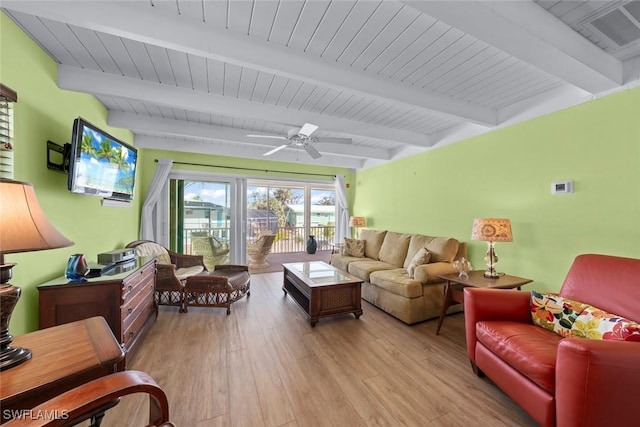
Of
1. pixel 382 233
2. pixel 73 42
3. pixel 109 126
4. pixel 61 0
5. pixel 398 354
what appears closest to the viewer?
pixel 61 0

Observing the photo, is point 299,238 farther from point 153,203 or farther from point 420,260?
point 420,260

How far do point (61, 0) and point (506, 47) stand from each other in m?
2.68

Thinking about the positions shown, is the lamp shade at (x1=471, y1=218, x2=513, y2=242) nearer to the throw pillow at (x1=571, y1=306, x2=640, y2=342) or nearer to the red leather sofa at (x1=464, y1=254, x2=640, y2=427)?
the red leather sofa at (x1=464, y1=254, x2=640, y2=427)

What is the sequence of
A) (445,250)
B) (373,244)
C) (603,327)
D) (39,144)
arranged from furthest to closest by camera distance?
(373,244), (445,250), (39,144), (603,327)

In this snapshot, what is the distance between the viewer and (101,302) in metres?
1.89

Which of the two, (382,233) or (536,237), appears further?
(382,233)

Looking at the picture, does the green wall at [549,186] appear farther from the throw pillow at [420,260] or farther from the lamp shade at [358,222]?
the lamp shade at [358,222]

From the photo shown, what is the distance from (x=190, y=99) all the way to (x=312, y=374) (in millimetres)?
2812

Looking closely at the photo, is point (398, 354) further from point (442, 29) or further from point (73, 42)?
point (73, 42)

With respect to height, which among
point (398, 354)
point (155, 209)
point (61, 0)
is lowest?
point (398, 354)

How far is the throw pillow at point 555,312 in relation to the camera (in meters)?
1.64

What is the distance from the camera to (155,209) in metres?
4.45

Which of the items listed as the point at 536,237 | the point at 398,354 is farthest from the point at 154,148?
the point at 536,237

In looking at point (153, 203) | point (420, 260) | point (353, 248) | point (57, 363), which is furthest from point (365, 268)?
point (153, 203)
